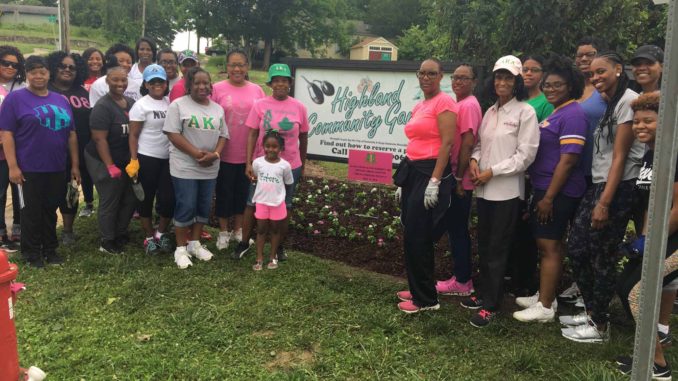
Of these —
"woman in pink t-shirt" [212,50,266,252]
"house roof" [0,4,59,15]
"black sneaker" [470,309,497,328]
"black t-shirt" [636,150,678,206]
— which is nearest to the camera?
"black t-shirt" [636,150,678,206]

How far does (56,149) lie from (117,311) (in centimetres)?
176

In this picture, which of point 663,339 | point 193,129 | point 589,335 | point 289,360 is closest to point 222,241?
point 193,129

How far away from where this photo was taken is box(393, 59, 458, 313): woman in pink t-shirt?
12.0ft

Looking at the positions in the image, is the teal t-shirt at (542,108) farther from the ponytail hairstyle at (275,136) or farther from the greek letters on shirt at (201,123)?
the greek letters on shirt at (201,123)

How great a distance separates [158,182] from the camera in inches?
204

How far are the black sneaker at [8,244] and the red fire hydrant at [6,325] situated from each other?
3.36m

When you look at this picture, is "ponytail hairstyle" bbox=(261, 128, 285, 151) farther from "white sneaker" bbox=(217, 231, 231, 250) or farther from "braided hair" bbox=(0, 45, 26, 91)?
"braided hair" bbox=(0, 45, 26, 91)

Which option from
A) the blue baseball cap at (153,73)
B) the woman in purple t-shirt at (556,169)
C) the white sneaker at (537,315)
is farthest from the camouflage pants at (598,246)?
the blue baseball cap at (153,73)

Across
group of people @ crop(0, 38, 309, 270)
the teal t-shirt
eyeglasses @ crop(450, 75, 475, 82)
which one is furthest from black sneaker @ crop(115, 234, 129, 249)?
the teal t-shirt

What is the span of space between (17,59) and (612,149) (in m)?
5.35

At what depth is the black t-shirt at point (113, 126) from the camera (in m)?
4.91

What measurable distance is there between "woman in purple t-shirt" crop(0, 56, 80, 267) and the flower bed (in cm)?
242

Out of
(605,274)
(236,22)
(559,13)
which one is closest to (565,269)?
(605,274)

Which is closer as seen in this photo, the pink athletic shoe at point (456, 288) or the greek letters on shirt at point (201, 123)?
the pink athletic shoe at point (456, 288)
